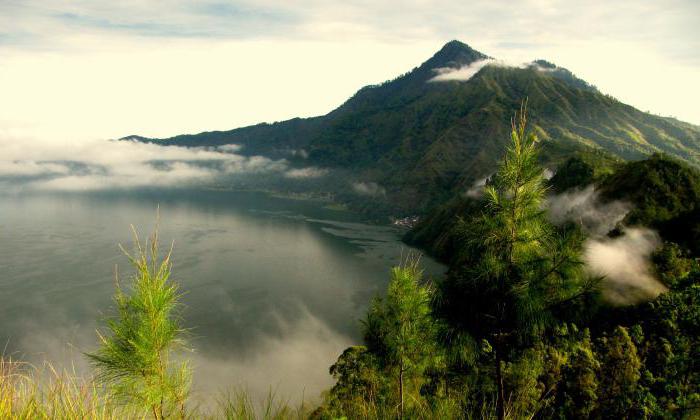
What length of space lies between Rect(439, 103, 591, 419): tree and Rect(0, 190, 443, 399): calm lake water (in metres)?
12.7

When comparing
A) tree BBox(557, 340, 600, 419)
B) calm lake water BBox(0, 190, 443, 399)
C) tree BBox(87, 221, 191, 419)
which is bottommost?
calm lake water BBox(0, 190, 443, 399)

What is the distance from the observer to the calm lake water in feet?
183

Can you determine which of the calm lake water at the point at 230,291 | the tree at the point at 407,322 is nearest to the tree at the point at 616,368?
the tree at the point at 407,322

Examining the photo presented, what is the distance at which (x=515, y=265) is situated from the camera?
7109mm

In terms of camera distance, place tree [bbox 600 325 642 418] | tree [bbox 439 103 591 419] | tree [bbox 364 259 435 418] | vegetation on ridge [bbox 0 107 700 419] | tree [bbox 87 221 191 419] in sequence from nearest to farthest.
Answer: vegetation on ridge [bbox 0 107 700 419] → tree [bbox 87 221 191 419] → tree [bbox 439 103 591 419] → tree [bbox 600 325 642 418] → tree [bbox 364 259 435 418]

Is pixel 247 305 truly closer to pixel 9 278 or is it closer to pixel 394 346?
pixel 9 278

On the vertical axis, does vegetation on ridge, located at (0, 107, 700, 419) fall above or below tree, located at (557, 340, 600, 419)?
above

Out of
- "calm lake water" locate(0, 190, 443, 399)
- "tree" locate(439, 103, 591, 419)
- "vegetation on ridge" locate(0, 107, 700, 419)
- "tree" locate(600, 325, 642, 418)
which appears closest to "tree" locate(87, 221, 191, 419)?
"vegetation on ridge" locate(0, 107, 700, 419)

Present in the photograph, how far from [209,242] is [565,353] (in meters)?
135

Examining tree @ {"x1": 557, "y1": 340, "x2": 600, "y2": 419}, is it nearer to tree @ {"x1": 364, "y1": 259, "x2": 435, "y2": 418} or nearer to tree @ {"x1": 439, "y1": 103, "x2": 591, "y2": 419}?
tree @ {"x1": 364, "y1": 259, "x2": 435, "y2": 418}

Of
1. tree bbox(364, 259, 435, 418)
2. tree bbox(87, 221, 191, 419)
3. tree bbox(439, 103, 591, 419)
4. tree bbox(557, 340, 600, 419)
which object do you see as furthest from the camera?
tree bbox(364, 259, 435, 418)

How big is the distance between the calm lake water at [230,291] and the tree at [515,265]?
41.8 ft

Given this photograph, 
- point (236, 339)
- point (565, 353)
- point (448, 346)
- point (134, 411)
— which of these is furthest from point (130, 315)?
point (236, 339)

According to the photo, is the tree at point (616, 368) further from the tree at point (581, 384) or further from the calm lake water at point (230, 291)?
the calm lake water at point (230, 291)
